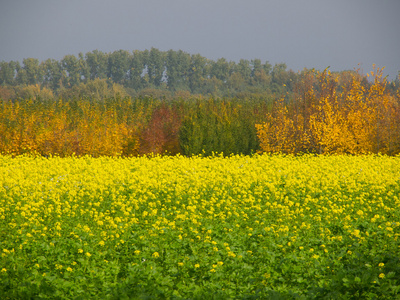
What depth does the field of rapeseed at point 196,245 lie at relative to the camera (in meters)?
6.38

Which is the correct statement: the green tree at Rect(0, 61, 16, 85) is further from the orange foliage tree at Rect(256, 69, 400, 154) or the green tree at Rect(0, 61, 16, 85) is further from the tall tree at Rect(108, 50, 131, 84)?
the orange foliage tree at Rect(256, 69, 400, 154)

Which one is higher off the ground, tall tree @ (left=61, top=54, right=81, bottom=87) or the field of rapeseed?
tall tree @ (left=61, top=54, right=81, bottom=87)

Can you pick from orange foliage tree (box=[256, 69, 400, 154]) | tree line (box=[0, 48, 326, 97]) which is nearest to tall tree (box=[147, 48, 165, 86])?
tree line (box=[0, 48, 326, 97])

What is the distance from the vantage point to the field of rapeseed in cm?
638

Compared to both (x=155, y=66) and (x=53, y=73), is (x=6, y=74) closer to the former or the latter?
(x=53, y=73)

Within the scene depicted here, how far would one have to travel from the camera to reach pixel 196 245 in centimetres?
816

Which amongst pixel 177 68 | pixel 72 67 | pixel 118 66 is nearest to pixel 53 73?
pixel 72 67

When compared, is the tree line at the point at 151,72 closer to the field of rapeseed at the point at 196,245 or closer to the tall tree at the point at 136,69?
the tall tree at the point at 136,69

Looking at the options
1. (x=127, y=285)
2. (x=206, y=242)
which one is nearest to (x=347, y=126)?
(x=206, y=242)

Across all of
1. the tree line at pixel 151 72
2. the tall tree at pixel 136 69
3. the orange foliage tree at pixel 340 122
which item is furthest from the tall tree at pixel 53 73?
the orange foliage tree at pixel 340 122

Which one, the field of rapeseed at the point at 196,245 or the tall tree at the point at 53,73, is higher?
the tall tree at the point at 53,73

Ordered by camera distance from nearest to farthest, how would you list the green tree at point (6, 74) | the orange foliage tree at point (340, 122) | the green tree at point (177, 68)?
the orange foliage tree at point (340, 122) → the green tree at point (6, 74) → the green tree at point (177, 68)

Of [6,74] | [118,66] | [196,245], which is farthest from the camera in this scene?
[118,66]

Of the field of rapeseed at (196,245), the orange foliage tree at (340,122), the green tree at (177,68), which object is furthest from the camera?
the green tree at (177,68)
